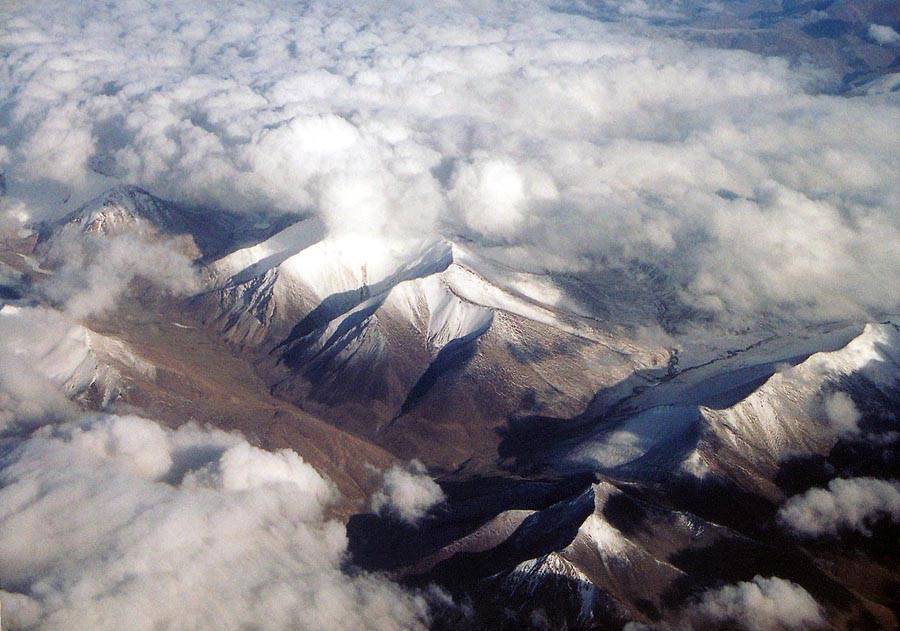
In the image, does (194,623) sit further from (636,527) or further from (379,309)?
(379,309)

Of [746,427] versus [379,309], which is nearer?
[746,427]

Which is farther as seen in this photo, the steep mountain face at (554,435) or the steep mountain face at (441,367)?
the steep mountain face at (441,367)

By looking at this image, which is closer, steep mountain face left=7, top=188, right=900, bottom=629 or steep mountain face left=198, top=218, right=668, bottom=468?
steep mountain face left=7, top=188, right=900, bottom=629

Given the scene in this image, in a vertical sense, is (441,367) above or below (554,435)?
below

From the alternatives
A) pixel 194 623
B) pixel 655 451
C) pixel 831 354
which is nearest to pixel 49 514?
pixel 194 623

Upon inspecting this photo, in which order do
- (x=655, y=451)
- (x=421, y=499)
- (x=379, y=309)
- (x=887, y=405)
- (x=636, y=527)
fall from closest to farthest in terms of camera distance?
(x=636, y=527), (x=421, y=499), (x=655, y=451), (x=887, y=405), (x=379, y=309)

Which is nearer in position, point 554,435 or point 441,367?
point 554,435

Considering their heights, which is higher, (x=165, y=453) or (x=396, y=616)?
(x=165, y=453)

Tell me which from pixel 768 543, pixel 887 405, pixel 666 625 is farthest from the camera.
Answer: pixel 887 405
